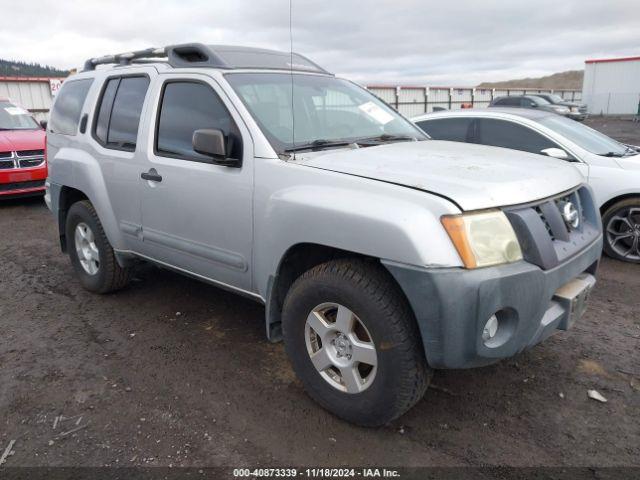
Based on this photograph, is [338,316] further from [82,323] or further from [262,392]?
[82,323]

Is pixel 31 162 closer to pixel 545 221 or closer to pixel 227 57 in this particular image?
pixel 227 57

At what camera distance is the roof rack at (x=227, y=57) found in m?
3.42

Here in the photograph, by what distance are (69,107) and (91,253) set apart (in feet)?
4.50

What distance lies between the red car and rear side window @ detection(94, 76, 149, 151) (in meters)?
5.32

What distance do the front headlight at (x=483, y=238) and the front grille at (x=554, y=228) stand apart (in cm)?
5

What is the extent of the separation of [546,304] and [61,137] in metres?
4.32

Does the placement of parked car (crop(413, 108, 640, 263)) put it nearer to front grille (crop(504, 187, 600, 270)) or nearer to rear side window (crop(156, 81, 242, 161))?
front grille (crop(504, 187, 600, 270))

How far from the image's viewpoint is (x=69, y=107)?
469cm

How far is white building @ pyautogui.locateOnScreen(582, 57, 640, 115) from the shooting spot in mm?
36000

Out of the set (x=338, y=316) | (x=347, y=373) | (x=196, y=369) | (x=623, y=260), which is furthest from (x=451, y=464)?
(x=623, y=260)

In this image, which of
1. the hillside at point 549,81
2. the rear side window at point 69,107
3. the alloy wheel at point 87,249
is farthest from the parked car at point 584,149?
the hillside at point 549,81

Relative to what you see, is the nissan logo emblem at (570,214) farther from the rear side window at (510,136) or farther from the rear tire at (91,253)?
the rear tire at (91,253)

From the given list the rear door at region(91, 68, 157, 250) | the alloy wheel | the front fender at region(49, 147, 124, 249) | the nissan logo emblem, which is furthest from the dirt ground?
the nissan logo emblem

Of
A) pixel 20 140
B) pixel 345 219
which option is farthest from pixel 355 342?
pixel 20 140
